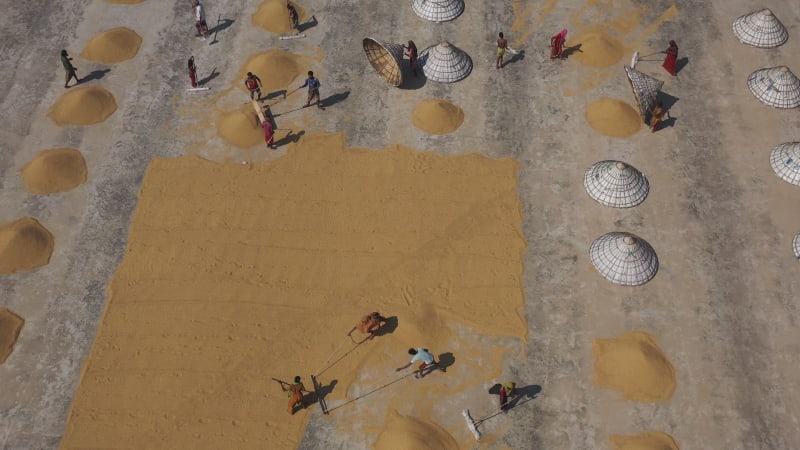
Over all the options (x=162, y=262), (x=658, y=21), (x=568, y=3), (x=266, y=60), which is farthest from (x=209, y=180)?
(x=658, y=21)

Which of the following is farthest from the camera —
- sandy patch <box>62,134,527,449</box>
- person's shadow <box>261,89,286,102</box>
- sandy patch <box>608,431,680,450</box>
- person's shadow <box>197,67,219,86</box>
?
person's shadow <box>197,67,219,86</box>

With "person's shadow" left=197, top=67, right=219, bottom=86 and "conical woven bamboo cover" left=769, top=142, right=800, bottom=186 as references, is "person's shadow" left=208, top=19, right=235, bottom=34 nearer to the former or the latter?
"person's shadow" left=197, top=67, right=219, bottom=86

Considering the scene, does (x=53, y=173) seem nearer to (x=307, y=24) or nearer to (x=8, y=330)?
(x=8, y=330)

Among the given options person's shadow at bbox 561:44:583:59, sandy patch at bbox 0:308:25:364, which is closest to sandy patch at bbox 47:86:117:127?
sandy patch at bbox 0:308:25:364

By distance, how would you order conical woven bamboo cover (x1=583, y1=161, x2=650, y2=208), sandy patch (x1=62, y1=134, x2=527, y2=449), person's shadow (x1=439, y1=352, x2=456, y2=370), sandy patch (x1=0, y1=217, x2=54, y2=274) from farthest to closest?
conical woven bamboo cover (x1=583, y1=161, x2=650, y2=208) < sandy patch (x1=0, y1=217, x2=54, y2=274) < person's shadow (x1=439, y1=352, x2=456, y2=370) < sandy patch (x1=62, y1=134, x2=527, y2=449)

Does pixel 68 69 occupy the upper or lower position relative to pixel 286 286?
upper

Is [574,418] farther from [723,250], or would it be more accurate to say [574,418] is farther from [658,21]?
[658,21]

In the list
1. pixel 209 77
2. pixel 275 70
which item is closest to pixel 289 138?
pixel 275 70
